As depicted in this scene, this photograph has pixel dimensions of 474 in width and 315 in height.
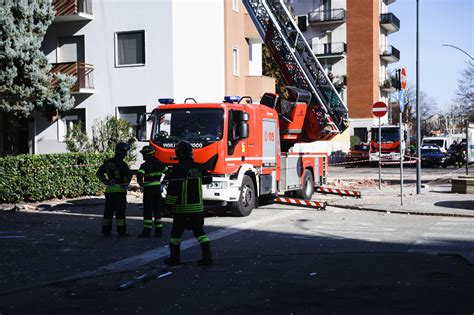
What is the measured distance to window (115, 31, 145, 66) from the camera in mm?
26078

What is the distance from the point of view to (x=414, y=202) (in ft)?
58.0

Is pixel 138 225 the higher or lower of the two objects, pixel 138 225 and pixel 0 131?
the lower

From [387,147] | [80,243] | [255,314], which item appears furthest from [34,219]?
[387,147]

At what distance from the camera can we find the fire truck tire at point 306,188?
1877cm

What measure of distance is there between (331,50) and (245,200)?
5108 centimetres

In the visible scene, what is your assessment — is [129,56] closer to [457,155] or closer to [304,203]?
[304,203]

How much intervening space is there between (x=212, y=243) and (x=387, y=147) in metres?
35.0

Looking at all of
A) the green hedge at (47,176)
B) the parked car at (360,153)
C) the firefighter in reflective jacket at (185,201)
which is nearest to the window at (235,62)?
the green hedge at (47,176)

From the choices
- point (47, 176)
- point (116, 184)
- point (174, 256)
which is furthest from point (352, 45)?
point (174, 256)

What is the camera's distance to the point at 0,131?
27.8 m

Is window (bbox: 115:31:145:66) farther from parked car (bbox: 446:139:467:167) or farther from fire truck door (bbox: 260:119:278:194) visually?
parked car (bbox: 446:139:467:167)

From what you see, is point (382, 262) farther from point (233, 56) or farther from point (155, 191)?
point (233, 56)

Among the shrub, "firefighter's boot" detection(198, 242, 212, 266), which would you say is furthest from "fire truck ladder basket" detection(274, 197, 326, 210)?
the shrub

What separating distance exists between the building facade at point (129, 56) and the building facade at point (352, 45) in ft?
122
